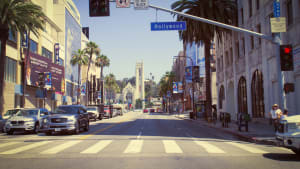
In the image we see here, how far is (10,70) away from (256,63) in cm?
2844

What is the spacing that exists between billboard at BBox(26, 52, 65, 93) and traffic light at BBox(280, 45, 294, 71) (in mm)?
30616

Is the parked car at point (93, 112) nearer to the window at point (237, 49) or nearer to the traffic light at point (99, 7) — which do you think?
the window at point (237, 49)

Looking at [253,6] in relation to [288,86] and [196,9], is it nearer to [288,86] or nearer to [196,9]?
[196,9]

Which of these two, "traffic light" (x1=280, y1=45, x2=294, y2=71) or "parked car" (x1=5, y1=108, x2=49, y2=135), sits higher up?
"traffic light" (x1=280, y1=45, x2=294, y2=71)

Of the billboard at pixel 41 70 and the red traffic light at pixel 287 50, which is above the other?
the billboard at pixel 41 70

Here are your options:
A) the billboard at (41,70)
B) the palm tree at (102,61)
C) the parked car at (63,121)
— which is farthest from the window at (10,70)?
Answer: the palm tree at (102,61)

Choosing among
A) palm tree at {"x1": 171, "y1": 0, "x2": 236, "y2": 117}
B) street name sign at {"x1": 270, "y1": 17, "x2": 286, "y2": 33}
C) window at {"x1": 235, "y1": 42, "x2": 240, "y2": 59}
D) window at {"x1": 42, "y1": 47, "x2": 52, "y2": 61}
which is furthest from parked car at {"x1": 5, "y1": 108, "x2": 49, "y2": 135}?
window at {"x1": 42, "y1": 47, "x2": 52, "y2": 61}

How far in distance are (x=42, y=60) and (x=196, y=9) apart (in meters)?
25.8

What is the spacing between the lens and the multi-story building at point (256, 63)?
70.5 ft

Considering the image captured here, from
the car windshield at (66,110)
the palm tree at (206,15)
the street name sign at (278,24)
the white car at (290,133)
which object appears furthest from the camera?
the palm tree at (206,15)

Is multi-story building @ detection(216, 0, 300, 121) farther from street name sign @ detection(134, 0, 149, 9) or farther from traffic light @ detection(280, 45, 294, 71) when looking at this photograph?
street name sign @ detection(134, 0, 149, 9)

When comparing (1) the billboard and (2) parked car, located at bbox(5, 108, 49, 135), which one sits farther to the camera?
(1) the billboard

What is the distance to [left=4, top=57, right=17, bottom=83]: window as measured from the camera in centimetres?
3419

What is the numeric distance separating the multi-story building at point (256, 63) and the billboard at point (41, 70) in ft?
86.3
